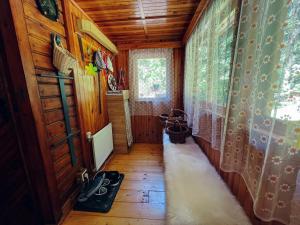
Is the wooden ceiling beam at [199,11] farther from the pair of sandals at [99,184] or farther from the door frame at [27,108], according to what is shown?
the pair of sandals at [99,184]

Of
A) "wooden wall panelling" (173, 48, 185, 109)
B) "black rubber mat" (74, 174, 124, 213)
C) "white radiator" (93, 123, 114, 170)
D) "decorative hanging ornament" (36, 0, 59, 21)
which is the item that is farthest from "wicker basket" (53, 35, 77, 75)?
"wooden wall panelling" (173, 48, 185, 109)

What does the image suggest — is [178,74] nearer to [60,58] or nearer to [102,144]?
[102,144]

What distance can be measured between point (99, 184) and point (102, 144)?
2.12 ft

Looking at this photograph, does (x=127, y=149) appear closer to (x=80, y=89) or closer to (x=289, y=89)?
(x=80, y=89)

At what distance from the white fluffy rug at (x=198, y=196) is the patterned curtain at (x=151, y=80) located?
1.68m

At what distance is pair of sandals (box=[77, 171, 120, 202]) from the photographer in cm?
157

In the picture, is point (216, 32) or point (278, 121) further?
point (216, 32)

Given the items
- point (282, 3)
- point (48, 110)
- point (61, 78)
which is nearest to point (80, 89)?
point (61, 78)

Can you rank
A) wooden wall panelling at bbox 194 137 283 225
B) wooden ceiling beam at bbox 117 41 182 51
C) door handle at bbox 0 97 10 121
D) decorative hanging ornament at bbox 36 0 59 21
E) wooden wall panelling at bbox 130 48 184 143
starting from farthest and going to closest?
wooden wall panelling at bbox 130 48 184 143
wooden ceiling beam at bbox 117 41 182 51
decorative hanging ornament at bbox 36 0 59 21
door handle at bbox 0 97 10 121
wooden wall panelling at bbox 194 137 283 225

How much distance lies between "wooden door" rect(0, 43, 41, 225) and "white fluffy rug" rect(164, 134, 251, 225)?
1237mm

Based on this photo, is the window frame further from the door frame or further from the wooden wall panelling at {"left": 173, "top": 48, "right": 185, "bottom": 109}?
the door frame

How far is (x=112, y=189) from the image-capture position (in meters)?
1.73

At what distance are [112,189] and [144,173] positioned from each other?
0.55 meters

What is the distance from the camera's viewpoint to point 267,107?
2.20ft
